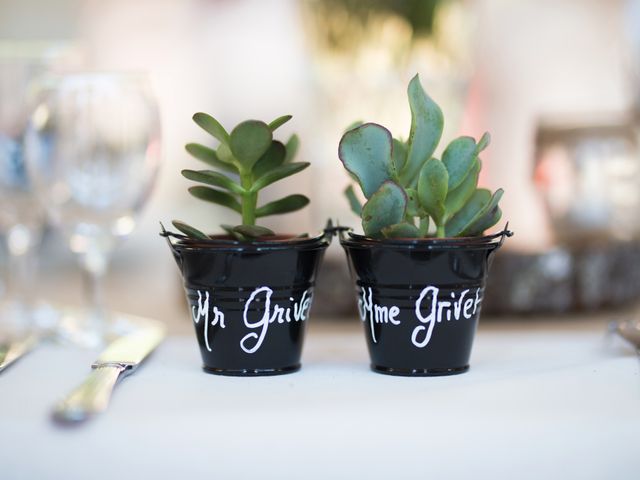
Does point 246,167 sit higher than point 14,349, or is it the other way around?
point 246,167

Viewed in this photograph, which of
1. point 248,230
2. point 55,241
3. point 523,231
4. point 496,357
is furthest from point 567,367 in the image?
point 55,241

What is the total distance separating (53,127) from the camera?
622mm

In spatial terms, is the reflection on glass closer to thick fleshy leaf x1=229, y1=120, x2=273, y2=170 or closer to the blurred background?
the blurred background

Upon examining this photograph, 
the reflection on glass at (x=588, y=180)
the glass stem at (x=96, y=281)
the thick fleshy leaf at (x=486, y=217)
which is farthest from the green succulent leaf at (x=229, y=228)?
the reflection on glass at (x=588, y=180)

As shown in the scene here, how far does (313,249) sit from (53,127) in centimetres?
27

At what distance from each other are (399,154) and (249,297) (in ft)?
0.30

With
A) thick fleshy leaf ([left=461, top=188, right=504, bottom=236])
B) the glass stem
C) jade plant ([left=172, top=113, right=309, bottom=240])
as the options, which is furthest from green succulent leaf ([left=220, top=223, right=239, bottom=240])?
the glass stem

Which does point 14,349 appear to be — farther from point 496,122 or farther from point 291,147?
point 496,122

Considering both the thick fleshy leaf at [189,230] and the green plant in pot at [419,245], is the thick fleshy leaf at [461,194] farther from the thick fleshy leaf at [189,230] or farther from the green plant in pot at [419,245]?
the thick fleshy leaf at [189,230]

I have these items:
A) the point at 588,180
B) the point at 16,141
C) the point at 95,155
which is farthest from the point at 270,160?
the point at 588,180

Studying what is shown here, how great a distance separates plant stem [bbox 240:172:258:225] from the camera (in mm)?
431

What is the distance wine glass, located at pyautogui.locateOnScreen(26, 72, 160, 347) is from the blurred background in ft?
0.04

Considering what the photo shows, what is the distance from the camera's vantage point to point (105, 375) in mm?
401

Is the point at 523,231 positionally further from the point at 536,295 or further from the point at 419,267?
the point at 419,267
